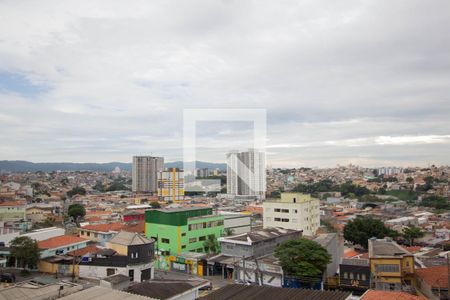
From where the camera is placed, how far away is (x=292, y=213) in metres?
13.1

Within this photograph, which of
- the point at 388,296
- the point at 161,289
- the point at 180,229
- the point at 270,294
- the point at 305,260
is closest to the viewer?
the point at 388,296

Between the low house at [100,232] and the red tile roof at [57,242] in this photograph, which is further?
the low house at [100,232]

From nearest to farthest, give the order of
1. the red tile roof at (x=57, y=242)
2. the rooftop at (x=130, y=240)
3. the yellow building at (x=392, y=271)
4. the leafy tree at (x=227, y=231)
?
1. the yellow building at (x=392, y=271)
2. the rooftop at (x=130, y=240)
3. the red tile roof at (x=57, y=242)
4. the leafy tree at (x=227, y=231)

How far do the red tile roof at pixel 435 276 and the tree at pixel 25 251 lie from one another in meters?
8.62

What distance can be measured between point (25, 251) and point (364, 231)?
9508mm

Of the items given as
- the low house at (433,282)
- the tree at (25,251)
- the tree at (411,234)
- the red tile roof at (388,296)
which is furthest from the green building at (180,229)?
the tree at (411,234)

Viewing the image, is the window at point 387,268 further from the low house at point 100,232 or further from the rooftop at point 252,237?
the low house at point 100,232

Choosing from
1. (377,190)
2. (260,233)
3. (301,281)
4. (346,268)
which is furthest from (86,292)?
(377,190)

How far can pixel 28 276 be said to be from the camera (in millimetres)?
8773

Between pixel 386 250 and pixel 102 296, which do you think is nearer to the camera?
pixel 102 296

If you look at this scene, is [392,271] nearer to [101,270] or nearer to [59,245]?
[101,270]

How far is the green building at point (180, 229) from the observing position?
10.6 metres

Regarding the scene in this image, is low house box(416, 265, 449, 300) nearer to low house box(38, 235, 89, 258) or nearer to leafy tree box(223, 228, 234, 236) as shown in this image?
leafy tree box(223, 228, 234, 236)

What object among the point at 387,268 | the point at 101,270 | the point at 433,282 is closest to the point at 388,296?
the point at 433,282
